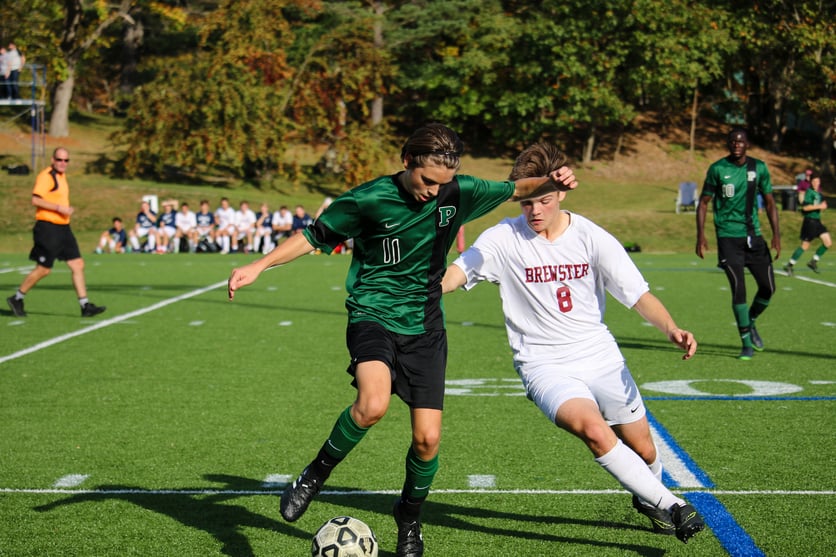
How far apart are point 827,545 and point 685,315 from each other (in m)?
10.1

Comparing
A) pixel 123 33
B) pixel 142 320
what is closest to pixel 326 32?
pixel 123 33

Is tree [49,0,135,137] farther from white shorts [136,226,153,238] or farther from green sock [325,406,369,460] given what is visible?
green sock [325,406,369,460]

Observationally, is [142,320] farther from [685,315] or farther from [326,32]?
[326,32]

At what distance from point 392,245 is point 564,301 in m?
0.91

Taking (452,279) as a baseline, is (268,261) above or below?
above

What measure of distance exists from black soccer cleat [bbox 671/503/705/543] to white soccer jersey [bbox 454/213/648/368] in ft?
2.88

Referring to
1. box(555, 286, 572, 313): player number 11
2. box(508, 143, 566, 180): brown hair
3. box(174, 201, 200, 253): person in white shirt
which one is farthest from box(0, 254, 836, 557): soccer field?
box(174, 201, 200, 253): person in white shirt

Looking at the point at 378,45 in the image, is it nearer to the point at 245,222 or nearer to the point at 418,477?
the point at 245,222

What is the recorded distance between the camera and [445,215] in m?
5.05

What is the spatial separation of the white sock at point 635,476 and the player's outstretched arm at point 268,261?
5.47ft

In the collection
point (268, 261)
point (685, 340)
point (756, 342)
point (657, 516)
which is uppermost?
point (268, 261)

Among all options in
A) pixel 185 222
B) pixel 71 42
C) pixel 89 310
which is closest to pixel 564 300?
pixel 89 310

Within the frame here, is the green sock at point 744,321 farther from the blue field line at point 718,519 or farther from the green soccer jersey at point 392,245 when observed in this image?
the green soccer jersey at point 392,245

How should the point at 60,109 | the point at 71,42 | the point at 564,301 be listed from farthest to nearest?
the point at 60,109, the point at 71,42, the point at 564,301
